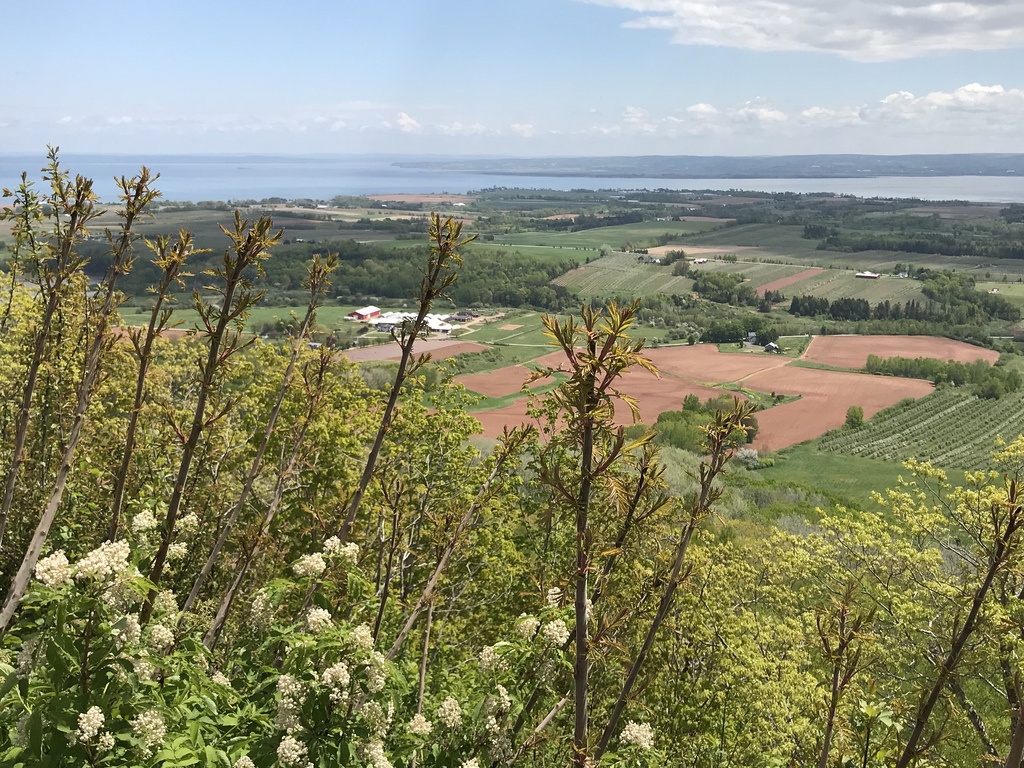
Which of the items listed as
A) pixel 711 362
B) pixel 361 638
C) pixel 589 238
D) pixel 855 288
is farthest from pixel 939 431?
pixel 589 238

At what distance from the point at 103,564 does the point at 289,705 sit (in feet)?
4.10

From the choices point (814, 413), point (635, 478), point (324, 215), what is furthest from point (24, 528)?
point (324, 215)

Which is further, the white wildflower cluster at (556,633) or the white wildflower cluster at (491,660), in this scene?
the white wildflower cluster at (491,660)

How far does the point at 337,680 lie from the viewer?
4.11 m

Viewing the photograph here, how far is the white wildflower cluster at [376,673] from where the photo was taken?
4.23m

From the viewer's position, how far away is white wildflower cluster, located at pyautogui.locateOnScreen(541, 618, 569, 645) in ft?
15.5

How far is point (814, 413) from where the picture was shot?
2842 inches

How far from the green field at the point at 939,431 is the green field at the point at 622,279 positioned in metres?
50.9

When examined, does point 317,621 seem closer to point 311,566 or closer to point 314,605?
point 311,566

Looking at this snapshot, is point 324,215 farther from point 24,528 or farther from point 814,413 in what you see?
point 24,528

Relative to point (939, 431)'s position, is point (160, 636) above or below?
above

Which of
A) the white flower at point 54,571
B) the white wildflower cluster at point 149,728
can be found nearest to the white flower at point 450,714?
the white wildflower cluster at point 149,728

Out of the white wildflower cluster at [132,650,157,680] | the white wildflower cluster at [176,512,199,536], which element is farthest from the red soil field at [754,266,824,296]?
the white wildflower cluster at [132,650,157,680]

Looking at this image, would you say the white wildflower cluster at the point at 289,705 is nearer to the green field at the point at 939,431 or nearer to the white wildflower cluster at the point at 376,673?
the white wildflower cluster at the point at 376,673
